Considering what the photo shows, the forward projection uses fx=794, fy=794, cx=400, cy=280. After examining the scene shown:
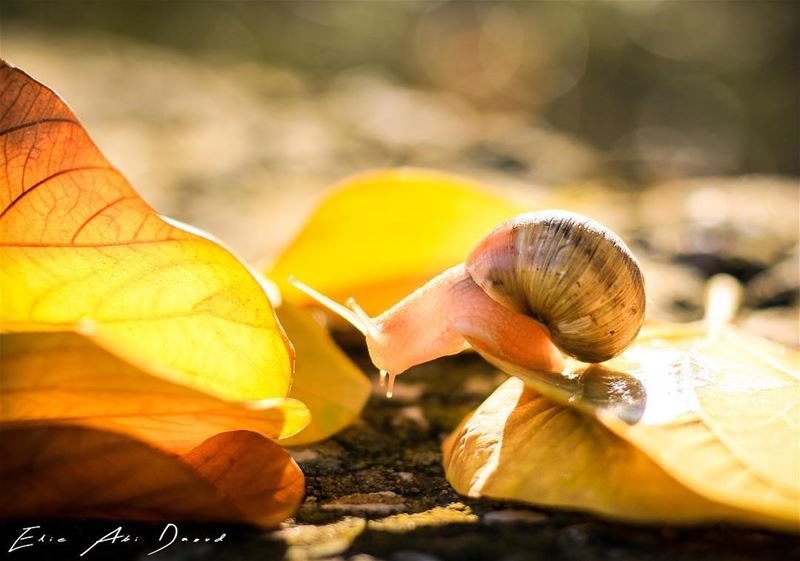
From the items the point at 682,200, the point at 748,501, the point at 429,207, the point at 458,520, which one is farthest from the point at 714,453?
the point at 682,200

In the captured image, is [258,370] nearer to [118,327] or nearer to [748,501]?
[118,327]

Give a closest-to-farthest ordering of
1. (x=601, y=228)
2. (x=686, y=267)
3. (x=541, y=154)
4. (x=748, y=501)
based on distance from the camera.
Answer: (x=748, y=501) → (x=601, y=228) → (x=686, y=267) → (x=541, y=154)

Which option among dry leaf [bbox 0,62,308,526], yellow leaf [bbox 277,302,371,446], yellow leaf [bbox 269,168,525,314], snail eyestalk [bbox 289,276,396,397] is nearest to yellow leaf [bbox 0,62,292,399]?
dry leaf [bbox 0,62,308,526]

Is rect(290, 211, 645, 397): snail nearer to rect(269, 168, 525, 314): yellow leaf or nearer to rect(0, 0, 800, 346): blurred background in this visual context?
rect(269, 168, 525, 314): yellow leaf

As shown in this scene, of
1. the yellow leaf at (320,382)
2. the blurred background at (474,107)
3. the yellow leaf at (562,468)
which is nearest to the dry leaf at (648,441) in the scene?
the yellow leaf at (562,468)

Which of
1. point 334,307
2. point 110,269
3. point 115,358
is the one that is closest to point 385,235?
point 334,307

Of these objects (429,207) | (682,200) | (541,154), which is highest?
(541,154)

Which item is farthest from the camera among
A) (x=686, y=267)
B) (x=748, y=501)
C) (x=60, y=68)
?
(x=60, y=68)
